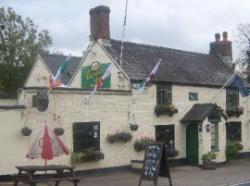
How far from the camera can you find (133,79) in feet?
79.7

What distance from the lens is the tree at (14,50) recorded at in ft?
143

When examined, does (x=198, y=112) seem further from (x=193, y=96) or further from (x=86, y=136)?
(x=86, y=136)

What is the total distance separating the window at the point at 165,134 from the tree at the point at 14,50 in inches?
810

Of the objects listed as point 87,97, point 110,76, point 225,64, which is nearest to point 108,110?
point 87,97

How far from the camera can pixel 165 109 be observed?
25.2m

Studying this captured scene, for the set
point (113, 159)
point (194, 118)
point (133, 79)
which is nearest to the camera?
point (113, 159)

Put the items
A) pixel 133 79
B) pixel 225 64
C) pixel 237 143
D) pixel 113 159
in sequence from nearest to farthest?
pixel 113 159 → pixel 133 79 → pixel 237 143 → pixel 225 64

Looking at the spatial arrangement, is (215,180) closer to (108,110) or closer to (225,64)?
(108,110)

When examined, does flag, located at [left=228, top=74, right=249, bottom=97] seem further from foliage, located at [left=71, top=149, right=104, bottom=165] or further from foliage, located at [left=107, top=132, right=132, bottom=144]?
foliage, located at [left=71, top=149, right=104, bottom=165]

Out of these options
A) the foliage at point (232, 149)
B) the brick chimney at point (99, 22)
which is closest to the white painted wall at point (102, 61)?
the brick chimney at point (99, 22)

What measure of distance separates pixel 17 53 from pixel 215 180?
27.8 m

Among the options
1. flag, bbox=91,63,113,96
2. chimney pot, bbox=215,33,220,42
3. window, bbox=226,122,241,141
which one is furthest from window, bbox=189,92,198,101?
chimney pot, bbox=215,33,220,42

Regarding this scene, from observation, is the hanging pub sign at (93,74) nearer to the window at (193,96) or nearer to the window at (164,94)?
the window at (164,94)

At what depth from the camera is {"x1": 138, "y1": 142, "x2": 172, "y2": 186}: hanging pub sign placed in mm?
17578
